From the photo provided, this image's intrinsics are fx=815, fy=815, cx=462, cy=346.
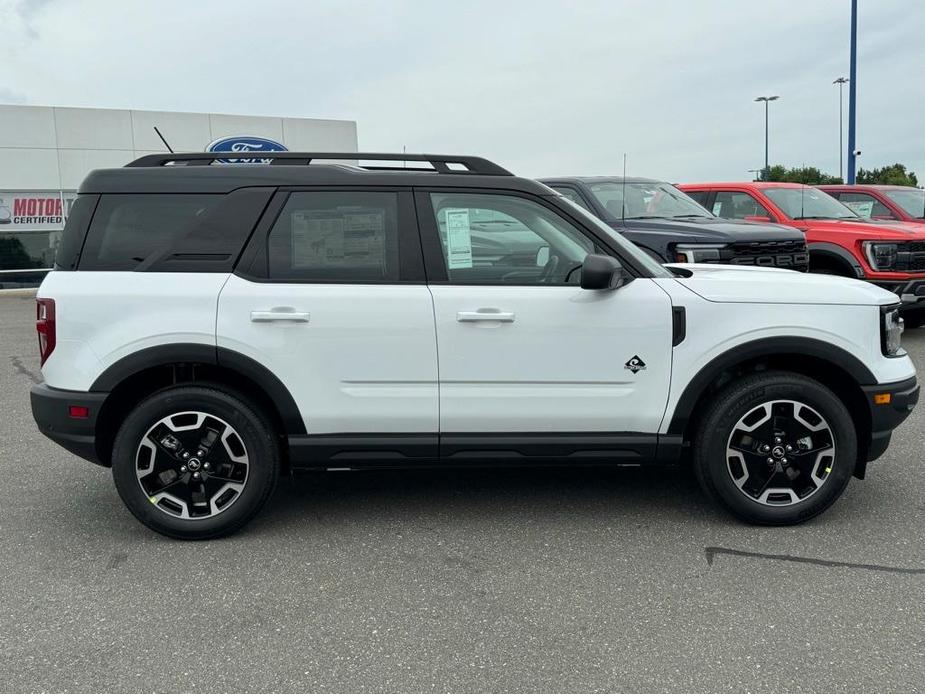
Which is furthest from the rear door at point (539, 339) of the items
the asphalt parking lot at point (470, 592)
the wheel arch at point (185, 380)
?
the wheel arch at point (185, 380)

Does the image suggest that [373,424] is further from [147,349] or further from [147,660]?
[147,660]

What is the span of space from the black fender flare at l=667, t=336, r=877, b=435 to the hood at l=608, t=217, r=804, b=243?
13.8 feet

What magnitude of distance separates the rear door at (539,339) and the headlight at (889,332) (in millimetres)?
1079

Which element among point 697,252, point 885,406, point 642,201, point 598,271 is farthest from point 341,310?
point 642,201

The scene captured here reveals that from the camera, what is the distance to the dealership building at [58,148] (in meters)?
20.4

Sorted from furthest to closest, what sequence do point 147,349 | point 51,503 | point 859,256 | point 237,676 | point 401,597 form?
point 859,256
point 51,503
point 147,349
point 401,597
point 237,676

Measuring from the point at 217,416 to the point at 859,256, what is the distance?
27.0 ft

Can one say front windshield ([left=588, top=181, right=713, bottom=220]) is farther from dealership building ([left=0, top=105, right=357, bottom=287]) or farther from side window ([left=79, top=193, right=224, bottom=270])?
dealership building ([left=0, top=105, right=357, bottom=287])

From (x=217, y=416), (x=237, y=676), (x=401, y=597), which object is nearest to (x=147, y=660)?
(x=237, y=676)

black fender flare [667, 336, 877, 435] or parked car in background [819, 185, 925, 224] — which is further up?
parked car in background [819, 185, 925, 224]

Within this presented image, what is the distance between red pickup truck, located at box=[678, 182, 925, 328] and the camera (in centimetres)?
940

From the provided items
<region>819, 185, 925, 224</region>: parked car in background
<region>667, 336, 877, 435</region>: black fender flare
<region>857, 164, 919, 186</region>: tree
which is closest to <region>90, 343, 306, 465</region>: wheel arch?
<region>667, 336, 877, 435</region>: black fender flare

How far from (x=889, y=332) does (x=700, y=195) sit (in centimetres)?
737

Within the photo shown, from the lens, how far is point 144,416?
3.86 metres
